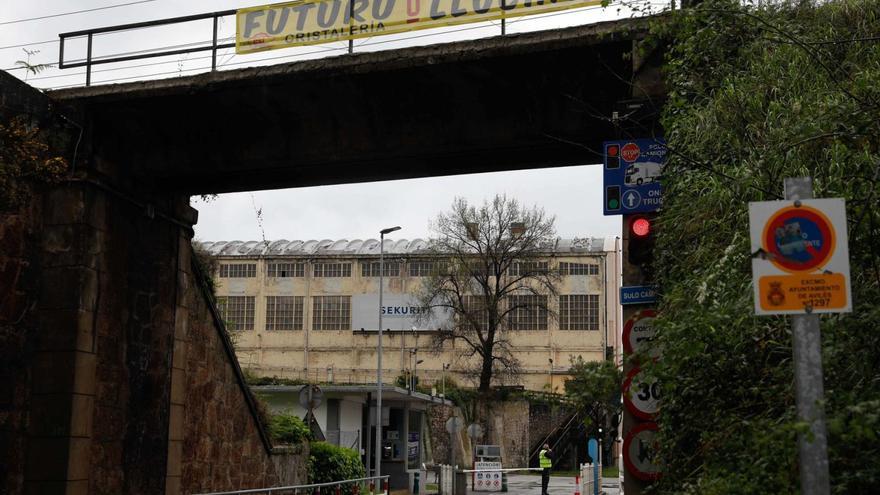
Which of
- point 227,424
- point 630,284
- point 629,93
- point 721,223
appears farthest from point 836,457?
point 227,424

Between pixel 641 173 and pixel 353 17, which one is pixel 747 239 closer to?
pixel 641 173

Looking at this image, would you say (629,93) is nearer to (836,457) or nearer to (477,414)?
(836,457)

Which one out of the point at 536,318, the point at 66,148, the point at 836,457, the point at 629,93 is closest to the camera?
the point at 836,457

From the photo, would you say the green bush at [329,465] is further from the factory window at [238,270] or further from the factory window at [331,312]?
the factory window at [238,270]

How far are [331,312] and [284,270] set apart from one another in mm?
4598

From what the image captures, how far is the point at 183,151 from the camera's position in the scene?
1538 cm

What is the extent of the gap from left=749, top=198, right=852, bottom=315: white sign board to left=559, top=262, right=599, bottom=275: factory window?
62079 millimetres

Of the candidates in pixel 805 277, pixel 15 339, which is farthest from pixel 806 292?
pixel 15 339

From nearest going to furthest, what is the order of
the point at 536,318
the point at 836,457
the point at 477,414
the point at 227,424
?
the point at 836,457
the point at 227,424
the point at 477,414
the point at 536,318

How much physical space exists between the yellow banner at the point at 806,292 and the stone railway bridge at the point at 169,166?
7364 mm

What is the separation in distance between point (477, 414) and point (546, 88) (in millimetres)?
47863

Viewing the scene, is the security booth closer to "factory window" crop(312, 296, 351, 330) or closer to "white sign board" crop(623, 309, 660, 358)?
"factory window" crop(312, 296, 351, 330)

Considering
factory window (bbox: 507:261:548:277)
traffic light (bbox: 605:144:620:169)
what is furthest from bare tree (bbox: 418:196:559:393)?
traffic light (bbox: 605:144:620:169)

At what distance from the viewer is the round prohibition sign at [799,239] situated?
4441 mm
